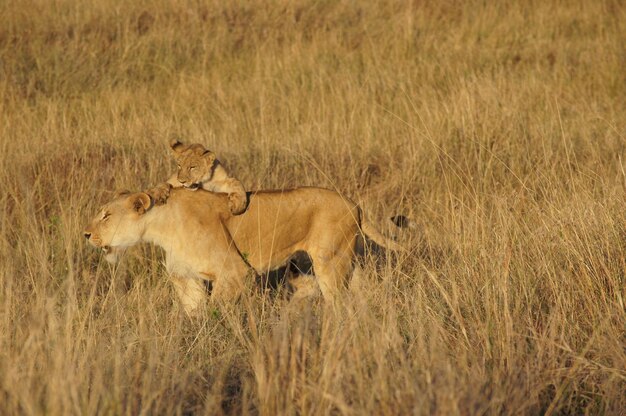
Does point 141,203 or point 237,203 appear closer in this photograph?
point 141,203

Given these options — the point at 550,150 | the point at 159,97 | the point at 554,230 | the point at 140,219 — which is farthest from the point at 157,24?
the point at 554,230

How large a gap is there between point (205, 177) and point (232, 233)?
0.41 metres

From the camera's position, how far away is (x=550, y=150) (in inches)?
270

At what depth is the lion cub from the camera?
521 centimetres

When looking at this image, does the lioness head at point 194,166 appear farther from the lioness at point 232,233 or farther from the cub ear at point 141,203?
the cub ear at point 141,203

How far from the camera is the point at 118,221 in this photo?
4.89 meters

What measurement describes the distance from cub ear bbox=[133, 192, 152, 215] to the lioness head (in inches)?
16.7

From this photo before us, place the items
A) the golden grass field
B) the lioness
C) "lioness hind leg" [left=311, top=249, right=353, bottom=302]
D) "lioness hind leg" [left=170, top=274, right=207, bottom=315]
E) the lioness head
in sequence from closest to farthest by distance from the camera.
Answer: the golden grass field → the lioness → "lioness hind leg" [left=170, top=274, right=207, bottom=315] → "lioness hind leg" [left=311, top=249, right=353, bottom=302] → the lioness head

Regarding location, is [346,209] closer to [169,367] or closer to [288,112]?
[169,367]

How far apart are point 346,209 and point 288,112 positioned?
10.3ft

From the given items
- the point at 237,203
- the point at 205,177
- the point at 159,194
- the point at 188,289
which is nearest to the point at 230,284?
the point at 188,289

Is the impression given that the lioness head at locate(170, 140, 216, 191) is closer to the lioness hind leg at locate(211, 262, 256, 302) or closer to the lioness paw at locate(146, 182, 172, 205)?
the lioness paw at locate(146, 182, 172, 205)

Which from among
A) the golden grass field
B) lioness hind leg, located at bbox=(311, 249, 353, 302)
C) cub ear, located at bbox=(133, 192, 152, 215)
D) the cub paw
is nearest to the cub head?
cub ear, located at bbox=(133, 192, 152, 215)

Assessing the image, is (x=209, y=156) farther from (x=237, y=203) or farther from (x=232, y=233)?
(x=232, y=233)
